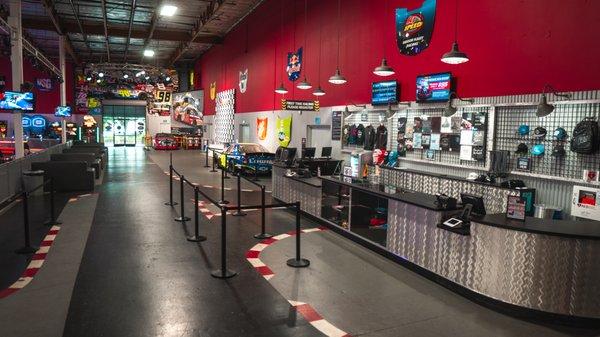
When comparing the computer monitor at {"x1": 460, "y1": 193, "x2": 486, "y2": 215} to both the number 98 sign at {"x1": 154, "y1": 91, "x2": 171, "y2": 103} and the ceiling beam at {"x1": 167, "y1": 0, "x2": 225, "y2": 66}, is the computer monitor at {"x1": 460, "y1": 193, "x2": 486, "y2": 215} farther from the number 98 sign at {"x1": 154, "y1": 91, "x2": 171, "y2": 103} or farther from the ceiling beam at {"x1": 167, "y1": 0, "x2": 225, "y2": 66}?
the number 98 sign at {"x1": 154, "y1": 91, "x2": 171, "y2": 103}

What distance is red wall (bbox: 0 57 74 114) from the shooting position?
1078 inches

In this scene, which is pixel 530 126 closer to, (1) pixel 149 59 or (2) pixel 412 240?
(2) pixel 412 240

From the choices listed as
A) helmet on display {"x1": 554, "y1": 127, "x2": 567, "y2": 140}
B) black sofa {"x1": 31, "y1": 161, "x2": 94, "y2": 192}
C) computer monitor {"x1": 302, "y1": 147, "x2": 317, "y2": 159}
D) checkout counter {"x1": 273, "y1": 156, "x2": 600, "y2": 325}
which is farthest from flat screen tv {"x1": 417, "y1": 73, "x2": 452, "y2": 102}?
black sofa {"x1": 31, "y1": 161, "x2": 94, "y2": 192}

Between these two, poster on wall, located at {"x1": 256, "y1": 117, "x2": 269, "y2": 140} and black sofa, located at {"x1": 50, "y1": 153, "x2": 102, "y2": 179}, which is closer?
black sofa, located at {"x1": 50, "y1": 153, "x2": 102, "y2": 179}

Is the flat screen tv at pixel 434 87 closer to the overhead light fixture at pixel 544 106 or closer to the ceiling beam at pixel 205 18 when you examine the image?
the overhead light fixture at pixel 544 106

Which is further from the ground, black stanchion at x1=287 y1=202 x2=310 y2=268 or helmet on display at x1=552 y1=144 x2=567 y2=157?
helmet on display at x1=552 y1=144 x2=567 y2=157

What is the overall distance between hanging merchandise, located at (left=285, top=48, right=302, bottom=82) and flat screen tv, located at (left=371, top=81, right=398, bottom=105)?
15.7 ft

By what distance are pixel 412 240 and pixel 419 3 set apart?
18.7 ft

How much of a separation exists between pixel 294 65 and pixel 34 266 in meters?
11.0

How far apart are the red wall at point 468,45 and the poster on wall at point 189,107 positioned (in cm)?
1393

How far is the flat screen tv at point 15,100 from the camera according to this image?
11.8 m

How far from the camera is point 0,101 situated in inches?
469

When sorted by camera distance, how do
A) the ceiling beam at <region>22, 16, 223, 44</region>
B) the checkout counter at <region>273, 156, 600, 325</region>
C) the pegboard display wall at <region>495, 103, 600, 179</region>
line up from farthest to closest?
the ceiling beam at <region>22, 16, 223, 44</region>, the pegboard display wall at <region>495, 103, 600, 179</region>, the checkout counter at <region>273, 156, 600, 325</region>

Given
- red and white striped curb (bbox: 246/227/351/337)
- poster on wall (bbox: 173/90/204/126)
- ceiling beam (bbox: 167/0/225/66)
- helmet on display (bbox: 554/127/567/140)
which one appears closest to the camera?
red and white striped curb (bbox: 246/227/351/337)
